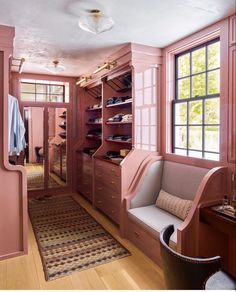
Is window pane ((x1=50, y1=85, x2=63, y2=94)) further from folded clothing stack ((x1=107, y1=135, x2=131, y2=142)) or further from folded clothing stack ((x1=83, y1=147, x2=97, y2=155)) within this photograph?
folded clothing stack ((x1=107, y1=135, x2=131, y2=142))

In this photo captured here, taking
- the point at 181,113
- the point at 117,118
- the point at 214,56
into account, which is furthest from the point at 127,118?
the point at 214,56

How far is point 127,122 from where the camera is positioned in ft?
9.43

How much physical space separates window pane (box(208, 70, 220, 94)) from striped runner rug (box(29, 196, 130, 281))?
5.52 ft

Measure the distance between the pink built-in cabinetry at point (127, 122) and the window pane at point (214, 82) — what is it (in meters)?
0.65

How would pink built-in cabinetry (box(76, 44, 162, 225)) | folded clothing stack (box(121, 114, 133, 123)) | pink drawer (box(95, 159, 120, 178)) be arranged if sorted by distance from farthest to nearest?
folded clothing stack (box(121, 114, 133, 123)), pink drawer (box(95, 159, 120, 178)), pink built-in cabinetry (box(76, 44, 162, 225))

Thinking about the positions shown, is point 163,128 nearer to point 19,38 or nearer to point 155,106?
point 155,106

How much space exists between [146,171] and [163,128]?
0.53 meters

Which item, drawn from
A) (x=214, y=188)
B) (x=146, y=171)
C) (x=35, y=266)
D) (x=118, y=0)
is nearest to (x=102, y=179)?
(x=146, y=171)

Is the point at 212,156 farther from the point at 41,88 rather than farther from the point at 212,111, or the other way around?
the point at 41,88

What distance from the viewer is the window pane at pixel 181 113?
2.44 metres

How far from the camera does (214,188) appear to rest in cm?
180

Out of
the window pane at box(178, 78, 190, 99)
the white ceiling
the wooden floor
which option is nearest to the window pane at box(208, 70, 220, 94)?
the window pane at box(178, 78, 190, 99)

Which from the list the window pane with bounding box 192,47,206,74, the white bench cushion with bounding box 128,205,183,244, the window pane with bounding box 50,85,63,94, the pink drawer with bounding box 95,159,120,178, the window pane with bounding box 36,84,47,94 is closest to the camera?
the white bench cushion with bounding box 128,205,183,244

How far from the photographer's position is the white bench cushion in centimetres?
200
